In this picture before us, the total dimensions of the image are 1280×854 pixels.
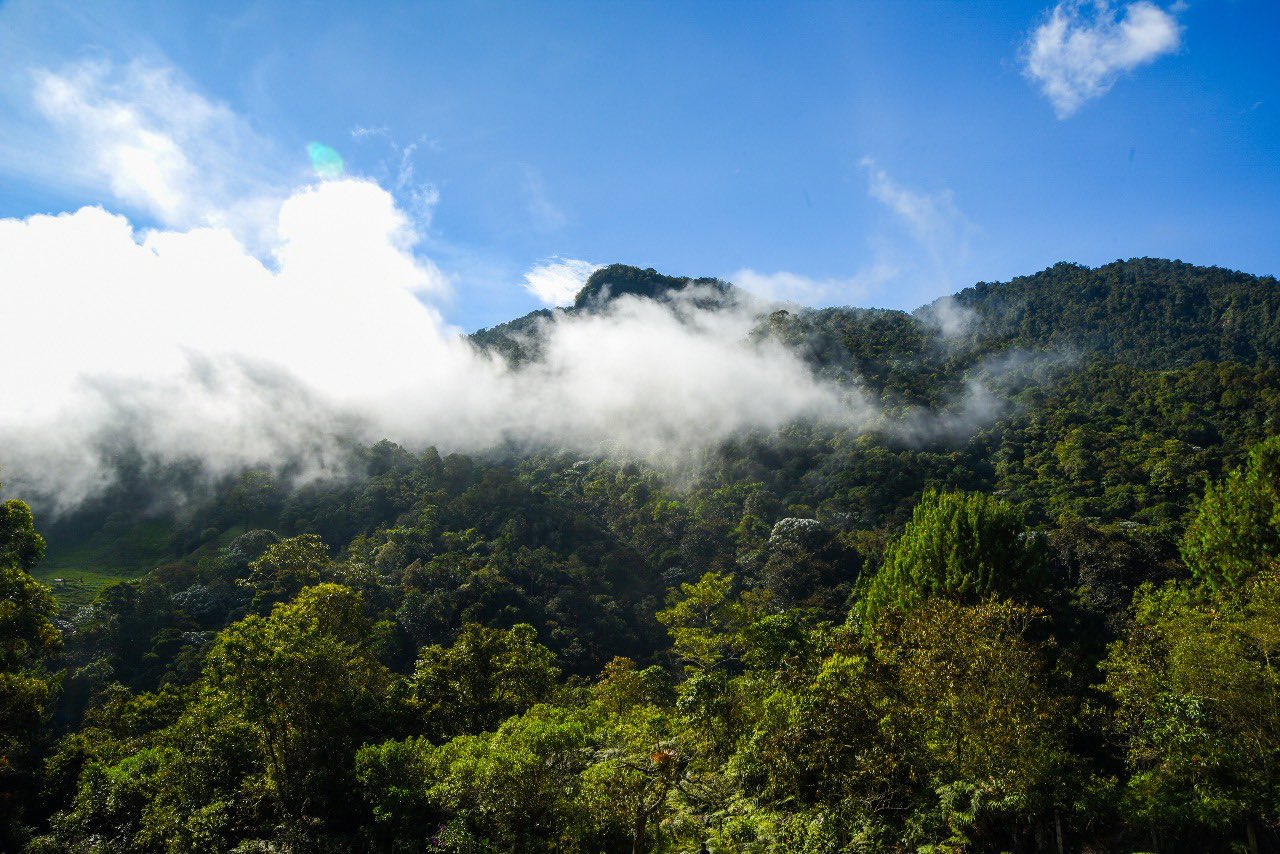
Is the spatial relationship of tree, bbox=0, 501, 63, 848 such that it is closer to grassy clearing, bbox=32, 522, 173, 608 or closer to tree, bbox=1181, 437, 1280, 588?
tree, bbox=1181, 437, 1280, 588

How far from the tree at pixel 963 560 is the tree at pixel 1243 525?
5563mm

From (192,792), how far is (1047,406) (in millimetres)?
107360

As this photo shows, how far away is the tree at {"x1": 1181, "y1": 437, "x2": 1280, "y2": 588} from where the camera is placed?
23359 millimetres

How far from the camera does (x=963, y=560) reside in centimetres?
2577

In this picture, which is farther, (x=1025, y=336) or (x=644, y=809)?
(x=1025, y=336)

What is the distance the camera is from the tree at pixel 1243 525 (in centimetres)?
2336

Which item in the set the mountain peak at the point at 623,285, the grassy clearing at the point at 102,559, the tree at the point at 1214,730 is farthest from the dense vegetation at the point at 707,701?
the mountain peak at the point at 623,285

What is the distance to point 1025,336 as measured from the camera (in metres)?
129

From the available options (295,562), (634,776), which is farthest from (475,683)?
(295,562)

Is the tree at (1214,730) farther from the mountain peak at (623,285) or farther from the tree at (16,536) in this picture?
the mountain peak at (623,285)

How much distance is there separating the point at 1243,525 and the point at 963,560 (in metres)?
9.24

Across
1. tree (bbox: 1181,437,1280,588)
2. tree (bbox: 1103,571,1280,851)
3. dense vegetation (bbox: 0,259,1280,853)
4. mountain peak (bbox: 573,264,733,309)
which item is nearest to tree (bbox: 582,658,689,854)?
dense vegetation (bbox: 0,259,1280,853)

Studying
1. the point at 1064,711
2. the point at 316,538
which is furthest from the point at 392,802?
the point at 316,538

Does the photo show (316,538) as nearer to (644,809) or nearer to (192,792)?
(192,792)
